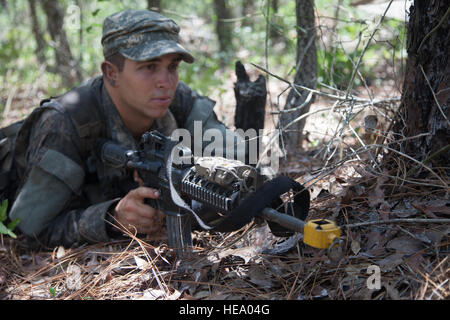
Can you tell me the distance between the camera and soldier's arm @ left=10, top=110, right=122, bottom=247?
9.98 feet

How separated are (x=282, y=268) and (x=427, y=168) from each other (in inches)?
35.8

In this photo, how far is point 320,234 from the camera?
5.55 ft

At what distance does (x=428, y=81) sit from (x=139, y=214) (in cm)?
191

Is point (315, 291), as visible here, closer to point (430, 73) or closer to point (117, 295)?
point (117, 295)

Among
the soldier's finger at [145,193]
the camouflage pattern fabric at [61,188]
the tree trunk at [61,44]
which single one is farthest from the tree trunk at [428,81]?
the tree trunk at [61,44]

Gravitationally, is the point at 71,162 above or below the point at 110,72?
below

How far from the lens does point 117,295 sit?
230cm

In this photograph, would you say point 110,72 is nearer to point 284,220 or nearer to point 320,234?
point 284,220

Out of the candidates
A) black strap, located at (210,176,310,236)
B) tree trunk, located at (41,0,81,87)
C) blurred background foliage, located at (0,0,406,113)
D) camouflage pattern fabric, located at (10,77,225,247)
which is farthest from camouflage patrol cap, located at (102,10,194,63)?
tree trunk, located at (41,0,81,87)

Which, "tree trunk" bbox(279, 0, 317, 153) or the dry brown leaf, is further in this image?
"tree trunk" bbox(279, 0, 317, 153)

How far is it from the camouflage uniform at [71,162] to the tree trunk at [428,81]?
1.55 meters

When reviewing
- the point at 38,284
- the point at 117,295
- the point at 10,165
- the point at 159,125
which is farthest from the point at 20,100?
the point at 117,295

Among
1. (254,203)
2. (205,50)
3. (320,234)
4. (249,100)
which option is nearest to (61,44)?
(205,50)

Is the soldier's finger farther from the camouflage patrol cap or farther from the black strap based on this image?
the camouflage patrol cap
